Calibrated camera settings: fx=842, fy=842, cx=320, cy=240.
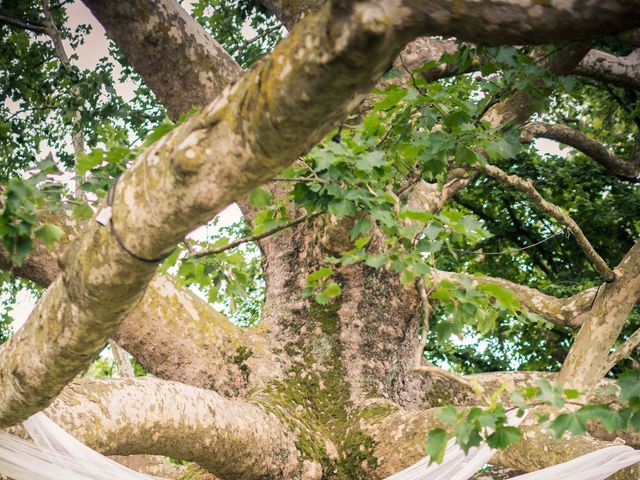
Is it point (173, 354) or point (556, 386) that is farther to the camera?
point (173, 354)

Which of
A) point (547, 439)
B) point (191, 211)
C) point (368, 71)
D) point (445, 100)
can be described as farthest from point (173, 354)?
point (368, 71)

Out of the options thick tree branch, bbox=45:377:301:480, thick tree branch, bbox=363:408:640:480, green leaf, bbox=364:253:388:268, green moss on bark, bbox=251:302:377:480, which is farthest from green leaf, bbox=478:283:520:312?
green moss on bark, bbox=251:302:377:480

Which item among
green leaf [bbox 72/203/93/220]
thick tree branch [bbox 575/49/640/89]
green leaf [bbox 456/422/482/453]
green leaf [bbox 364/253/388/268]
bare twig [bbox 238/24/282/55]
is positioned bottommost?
green leaf [bbox 456/422/482/453]

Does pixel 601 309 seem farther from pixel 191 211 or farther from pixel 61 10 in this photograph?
pixel 61 10

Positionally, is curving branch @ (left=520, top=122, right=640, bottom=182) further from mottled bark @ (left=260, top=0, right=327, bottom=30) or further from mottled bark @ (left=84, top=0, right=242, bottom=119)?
mottled bark @ (left=84, top=0, right=242, bottom=119)

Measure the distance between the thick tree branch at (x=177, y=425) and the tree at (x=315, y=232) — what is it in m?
0.01

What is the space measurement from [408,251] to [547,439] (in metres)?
1.88

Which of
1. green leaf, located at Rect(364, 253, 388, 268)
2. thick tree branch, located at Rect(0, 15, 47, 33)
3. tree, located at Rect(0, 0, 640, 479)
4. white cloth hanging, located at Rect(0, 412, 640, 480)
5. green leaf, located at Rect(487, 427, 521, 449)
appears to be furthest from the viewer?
thick tree branch, located at Rect(0, 15, 47, 33)

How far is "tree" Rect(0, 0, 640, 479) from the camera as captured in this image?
2.04 meters

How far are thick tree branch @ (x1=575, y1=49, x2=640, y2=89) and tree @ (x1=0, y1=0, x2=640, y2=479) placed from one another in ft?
0.05

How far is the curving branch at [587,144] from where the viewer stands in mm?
6637

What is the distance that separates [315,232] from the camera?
5.59m

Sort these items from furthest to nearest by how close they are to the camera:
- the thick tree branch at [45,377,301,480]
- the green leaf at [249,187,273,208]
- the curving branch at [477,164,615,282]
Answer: the curving branch at [477,164,615,282] < the thick tree branch at [45,377,301,480] < the green leaf at [249,187,273,208]

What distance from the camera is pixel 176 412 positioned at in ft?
13.9
